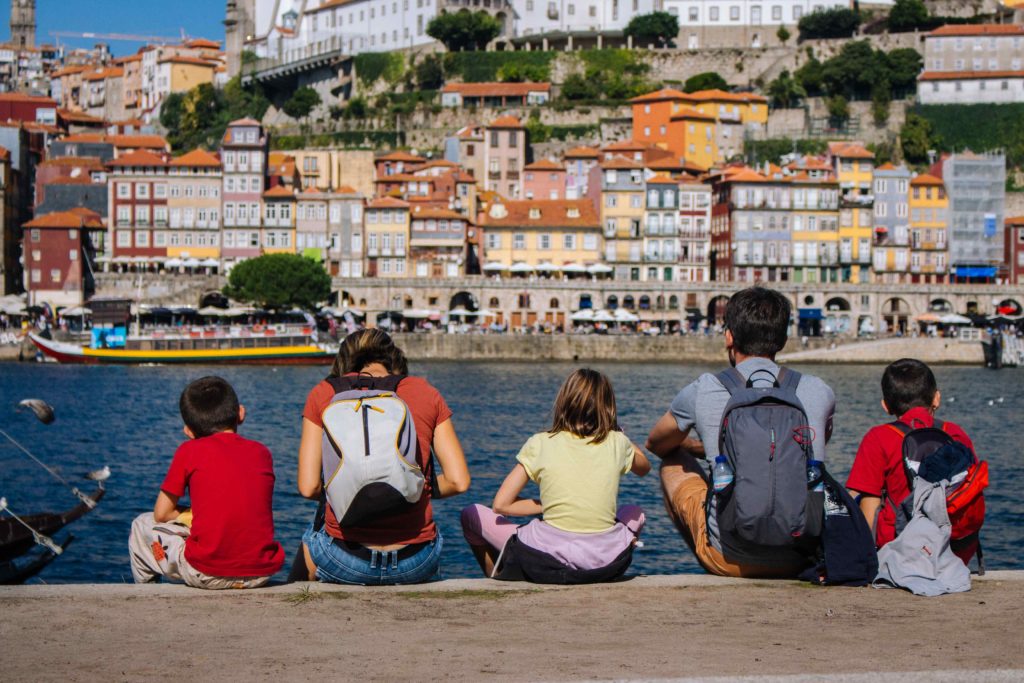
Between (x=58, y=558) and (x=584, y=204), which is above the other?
(x=584, y=204)

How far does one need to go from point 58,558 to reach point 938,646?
13.1 meters

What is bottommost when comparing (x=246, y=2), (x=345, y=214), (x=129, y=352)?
(x=129, y=352)

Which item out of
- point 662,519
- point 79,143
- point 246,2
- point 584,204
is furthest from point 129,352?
point 246,2

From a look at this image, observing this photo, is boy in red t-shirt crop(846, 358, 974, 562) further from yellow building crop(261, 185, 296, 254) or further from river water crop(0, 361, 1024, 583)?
yellow building crop(261, 185, 296, 254)

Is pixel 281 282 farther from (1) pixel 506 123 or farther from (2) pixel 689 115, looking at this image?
(2) pixel 689 115

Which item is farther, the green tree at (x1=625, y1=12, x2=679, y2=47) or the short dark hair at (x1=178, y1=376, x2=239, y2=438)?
the green tree at (x1=625, y1=12, x2=679, y2=47)

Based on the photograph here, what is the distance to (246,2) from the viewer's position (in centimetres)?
11562

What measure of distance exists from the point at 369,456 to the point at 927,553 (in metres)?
2.65

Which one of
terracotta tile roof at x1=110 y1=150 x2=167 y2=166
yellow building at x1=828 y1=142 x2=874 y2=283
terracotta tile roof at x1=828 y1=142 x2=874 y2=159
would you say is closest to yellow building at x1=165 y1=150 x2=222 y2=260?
terracotta tile roof at x1=110 y1=150 x2=167 y2=166

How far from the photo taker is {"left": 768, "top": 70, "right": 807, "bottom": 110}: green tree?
91.2 metres

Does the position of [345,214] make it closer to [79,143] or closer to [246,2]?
[79,143]

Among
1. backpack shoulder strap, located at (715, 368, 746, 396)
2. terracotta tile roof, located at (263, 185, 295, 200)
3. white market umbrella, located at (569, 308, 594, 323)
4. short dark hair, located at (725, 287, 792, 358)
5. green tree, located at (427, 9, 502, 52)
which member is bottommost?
white market umbrella, located at (569, 308, 594, 323)

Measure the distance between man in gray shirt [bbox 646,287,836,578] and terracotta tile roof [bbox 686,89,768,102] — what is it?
83259 mm

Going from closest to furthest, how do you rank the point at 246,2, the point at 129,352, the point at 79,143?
the point at 129,352 → the point at 79,143 → the point at 246,2
